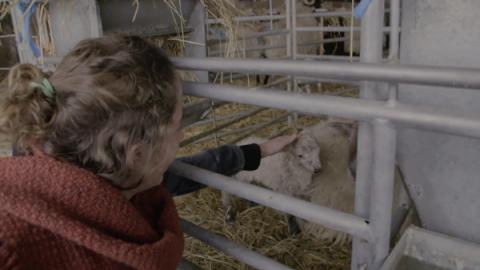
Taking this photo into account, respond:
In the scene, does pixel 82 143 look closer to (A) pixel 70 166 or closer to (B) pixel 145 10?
(A) pixel 70 166

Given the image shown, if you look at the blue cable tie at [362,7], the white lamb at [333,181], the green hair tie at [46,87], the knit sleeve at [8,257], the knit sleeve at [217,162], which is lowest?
the white lamb at [333,181]

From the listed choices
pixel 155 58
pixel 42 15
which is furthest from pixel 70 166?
pixel 42 15

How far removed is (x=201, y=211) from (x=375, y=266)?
2.14 m

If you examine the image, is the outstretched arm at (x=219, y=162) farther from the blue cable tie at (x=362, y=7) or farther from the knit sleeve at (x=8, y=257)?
the blue cable tie at (x=362, y=7)

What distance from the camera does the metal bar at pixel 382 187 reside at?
2.64 ft

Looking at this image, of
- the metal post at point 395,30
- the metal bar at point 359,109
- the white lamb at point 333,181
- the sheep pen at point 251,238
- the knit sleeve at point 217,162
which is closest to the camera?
the metal bar at point 359,109

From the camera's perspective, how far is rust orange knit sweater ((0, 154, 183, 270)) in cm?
82

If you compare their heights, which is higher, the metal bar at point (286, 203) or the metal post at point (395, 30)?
the metal post at point (395, 30)

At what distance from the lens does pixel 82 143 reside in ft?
2.97

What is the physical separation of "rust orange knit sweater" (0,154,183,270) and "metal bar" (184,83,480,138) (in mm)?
360

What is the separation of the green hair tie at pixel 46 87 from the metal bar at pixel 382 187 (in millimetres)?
651

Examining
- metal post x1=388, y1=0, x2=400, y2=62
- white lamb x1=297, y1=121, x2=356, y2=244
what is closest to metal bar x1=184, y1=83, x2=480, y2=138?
metal post x1=388, y1=0, x2=400, y2=62

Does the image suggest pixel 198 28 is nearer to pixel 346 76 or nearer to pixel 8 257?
pixel 346 76

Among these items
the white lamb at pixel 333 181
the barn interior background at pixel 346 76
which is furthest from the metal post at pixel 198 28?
the white lamb at pixel 333 181
